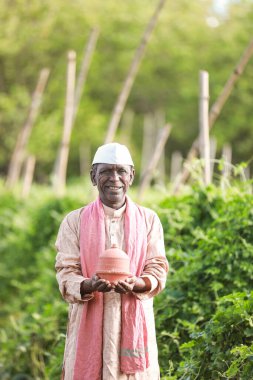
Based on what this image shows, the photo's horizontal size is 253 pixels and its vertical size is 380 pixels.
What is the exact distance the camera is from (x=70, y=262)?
4.96 meters

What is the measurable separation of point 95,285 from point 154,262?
464mm

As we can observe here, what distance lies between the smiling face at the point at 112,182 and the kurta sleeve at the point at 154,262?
23cm

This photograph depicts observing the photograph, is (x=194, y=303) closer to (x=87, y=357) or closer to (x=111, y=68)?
(x=87, y=357)

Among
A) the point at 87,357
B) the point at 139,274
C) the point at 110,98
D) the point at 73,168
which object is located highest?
the point at 110,98

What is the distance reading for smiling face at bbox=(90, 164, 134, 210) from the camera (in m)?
4.95

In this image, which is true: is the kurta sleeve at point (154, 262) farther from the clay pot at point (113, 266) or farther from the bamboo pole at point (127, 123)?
the bamboo pole at point (127, 123)

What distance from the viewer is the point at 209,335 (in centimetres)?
557

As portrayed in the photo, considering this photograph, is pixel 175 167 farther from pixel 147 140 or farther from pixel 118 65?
pixel 118 65

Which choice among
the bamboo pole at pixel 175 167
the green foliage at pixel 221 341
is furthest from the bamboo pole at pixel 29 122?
the green foliage at pixel 221 341

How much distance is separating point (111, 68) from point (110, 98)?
5.75ft

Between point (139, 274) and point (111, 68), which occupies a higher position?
point (111, 68)

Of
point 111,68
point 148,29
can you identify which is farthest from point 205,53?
point 148,29

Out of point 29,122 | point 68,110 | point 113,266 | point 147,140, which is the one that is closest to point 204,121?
point 68,110

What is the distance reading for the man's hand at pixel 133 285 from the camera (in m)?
4.68
